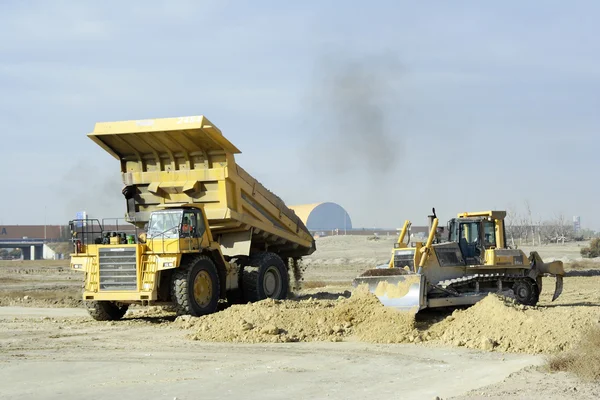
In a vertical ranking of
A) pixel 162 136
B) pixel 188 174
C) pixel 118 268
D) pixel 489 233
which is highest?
pixel 162 136

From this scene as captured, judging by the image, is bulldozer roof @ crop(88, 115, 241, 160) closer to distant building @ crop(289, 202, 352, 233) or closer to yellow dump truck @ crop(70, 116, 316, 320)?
yellow dump truck @ crop(70, 116, 316, 320)

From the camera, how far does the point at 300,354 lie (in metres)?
13.4

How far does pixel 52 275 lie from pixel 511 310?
124ft

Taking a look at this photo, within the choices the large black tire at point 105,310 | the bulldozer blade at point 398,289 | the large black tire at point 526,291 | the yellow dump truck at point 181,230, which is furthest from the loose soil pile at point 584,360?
the large black tire at point 105,310

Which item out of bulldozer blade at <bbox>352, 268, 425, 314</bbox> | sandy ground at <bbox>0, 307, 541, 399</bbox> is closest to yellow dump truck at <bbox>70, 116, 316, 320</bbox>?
sandy ground at <bbox>0, 307, 541, 399</bbox>

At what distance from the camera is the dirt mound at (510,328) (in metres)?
13.4

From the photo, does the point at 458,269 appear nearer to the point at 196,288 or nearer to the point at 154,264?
the point at 196,288

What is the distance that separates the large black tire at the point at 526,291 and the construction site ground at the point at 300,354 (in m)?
2.43

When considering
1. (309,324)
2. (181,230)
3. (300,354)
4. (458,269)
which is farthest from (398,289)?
(181,230)

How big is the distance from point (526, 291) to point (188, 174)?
816 centimetres

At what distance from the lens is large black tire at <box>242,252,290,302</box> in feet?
66.2

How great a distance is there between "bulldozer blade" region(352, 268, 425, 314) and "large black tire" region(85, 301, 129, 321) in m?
5.98

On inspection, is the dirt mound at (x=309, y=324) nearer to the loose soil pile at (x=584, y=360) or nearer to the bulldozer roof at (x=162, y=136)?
the loose soil pile at (x=584, y=360)

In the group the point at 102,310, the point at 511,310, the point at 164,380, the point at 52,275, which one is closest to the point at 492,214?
the point at 511,310
